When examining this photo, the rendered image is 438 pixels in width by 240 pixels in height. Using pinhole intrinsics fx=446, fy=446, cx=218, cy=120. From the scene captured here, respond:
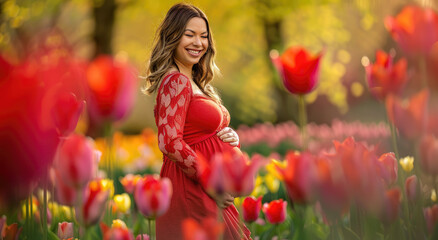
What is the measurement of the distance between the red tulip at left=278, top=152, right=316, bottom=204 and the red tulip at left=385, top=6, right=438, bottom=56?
21.9 inches

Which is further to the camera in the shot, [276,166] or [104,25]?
[104,25]

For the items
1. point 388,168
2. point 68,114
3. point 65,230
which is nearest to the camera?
point 68,114

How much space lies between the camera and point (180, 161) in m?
2.10

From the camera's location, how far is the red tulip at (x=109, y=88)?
1037mm

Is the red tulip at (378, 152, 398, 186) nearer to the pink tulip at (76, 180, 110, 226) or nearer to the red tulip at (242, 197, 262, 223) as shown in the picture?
the red tulip at (242, 197, 262, 223)

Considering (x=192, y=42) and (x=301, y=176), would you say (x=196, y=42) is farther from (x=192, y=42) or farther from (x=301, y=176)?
(x=301, y=176)

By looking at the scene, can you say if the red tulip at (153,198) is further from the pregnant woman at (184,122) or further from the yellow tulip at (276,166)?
the pregnant woman at (184,122)

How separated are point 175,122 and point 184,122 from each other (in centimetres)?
8

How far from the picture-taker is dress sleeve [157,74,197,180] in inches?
82.5

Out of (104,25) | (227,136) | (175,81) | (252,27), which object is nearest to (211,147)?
(227,136)

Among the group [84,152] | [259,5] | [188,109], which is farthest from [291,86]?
[259,5]

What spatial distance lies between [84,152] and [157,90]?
139 centimetres

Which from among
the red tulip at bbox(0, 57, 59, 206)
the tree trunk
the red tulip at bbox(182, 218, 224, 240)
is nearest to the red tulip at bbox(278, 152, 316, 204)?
the red tulip at bbox(182, 218, 224, 240)

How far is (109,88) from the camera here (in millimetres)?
1042
